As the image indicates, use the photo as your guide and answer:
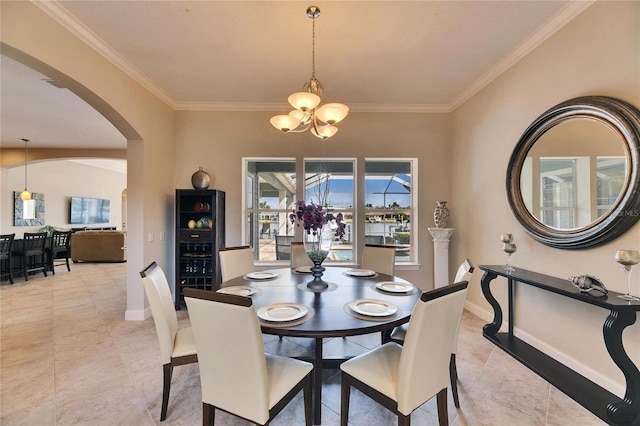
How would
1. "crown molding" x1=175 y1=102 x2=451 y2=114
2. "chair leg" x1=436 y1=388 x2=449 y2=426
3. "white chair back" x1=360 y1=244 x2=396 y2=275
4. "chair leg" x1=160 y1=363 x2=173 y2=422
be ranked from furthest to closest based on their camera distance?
→ 1. "crown molding" x1=175 y1=102 x2=451 y2=114
2. "white chair back" x1=360 y1=244 x2=396 y2=275
3. "chair leg" x1=160 y1=363 x2=173 y2=422
4. "chair leg" x1=436 y1=388 x2=449 y2=426

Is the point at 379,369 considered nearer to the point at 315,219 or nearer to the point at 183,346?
the point at 315,219

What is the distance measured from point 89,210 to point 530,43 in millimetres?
12683

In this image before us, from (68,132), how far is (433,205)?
A: 7.11m

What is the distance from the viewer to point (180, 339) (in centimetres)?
184

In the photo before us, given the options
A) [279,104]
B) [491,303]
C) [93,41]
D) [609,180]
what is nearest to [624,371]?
[491,303]

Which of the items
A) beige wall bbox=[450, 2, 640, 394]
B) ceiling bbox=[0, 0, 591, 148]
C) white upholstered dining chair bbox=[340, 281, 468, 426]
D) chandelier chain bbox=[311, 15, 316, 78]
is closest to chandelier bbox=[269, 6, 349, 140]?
chandelier chain bbox=[311, 15, 316, 78]

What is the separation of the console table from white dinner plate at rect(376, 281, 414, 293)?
1097mm

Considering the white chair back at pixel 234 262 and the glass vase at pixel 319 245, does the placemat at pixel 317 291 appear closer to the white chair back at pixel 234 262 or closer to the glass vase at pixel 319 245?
the glass vase at pixel 319 245

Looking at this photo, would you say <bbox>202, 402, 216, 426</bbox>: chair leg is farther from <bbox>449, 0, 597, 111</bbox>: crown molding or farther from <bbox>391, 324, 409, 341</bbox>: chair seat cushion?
<bbox>449, 0, 597, 111</bbox>: crown molding

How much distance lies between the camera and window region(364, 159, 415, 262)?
4.29 metres

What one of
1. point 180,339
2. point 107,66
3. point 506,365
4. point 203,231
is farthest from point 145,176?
point 506,365

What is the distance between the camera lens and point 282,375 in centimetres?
145

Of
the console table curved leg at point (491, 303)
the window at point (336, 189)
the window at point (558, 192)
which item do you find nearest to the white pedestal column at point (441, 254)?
the console table curved leg at point (491, 303)

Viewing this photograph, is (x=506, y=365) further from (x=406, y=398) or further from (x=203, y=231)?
(x=203, y=231)
